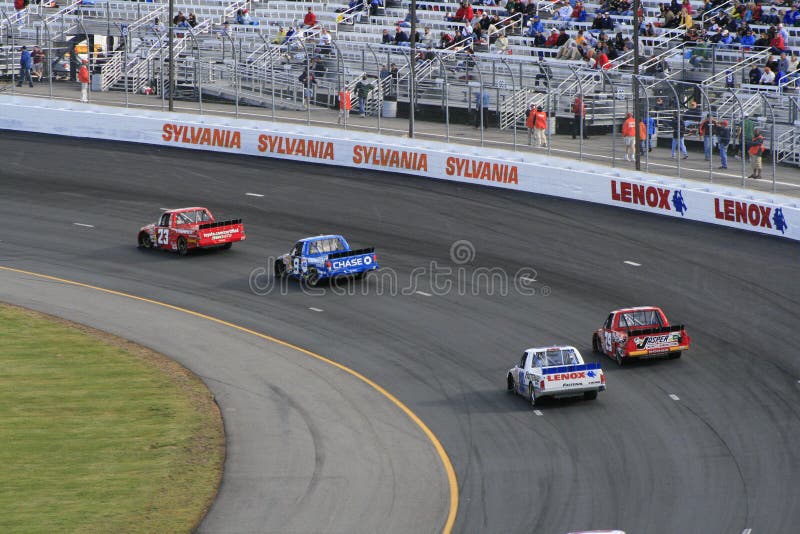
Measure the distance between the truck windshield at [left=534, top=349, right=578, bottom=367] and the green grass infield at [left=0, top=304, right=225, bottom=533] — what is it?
6.80 meters

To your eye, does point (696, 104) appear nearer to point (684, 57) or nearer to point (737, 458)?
point (684, 57)

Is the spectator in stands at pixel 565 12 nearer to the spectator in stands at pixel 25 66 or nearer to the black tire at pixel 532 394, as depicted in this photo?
the spectator in stands at pixel 25 66

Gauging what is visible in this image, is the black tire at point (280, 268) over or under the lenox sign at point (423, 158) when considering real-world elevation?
under

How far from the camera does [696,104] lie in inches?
1660

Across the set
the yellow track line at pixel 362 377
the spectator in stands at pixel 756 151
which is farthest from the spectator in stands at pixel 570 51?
the yellow track line at pixel 362 377

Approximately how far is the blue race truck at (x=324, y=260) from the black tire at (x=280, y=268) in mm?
27

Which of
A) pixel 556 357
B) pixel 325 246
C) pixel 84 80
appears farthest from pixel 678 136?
pixel 84 80

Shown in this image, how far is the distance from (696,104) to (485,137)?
26.4 ft

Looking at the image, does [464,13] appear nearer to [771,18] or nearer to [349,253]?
[771,18]

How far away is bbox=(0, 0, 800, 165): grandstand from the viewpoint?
4444 centimetres

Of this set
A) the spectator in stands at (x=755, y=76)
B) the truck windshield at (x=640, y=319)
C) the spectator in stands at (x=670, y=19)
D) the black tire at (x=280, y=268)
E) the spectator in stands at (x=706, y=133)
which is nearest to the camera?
the truck windshield at (x=640, y=319)

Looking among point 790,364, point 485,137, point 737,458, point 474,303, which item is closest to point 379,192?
point 485,137

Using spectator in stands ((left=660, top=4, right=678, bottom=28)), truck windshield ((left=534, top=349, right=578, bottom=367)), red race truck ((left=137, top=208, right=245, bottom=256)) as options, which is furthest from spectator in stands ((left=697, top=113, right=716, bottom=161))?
truck windshield ((left=534, top=349, right=578, bottom=367))

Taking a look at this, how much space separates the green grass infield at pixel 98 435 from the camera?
2327cm
